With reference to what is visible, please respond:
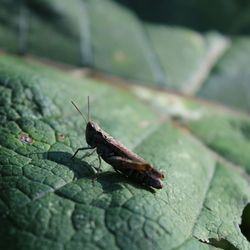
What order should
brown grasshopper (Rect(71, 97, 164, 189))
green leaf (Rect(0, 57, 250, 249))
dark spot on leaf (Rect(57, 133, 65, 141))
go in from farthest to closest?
dark spot on leaf (Rect(57, 133, 65, 141)) → brown grasshopper (Rect(71, 97, 164, 189)) → green leaf (Rect(0, 57, 250, 249))

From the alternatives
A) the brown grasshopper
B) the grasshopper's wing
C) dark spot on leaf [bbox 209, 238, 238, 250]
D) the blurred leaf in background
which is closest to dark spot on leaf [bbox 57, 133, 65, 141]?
the blurred leaf in background

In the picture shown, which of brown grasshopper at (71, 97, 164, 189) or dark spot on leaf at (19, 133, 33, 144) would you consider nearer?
brown grasshopper at (71, 97, 164, 189)

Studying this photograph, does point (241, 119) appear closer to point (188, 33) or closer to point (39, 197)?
point (188, 33)

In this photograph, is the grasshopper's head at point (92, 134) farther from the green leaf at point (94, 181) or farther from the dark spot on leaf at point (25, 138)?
the dark spot on leaf at point (25, 138)

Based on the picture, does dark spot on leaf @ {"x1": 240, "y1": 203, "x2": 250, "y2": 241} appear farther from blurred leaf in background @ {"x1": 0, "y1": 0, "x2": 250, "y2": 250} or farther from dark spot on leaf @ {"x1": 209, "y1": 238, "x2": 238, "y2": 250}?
dark spot on leaf @ {"x1": 209, "y1": 238, "x2": 238, "y2": 250}

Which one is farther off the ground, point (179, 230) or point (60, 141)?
point (179, 230)

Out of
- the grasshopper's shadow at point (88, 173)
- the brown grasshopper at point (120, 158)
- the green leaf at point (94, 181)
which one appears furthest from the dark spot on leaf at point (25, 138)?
the brown grasshopper at point (120, 158)

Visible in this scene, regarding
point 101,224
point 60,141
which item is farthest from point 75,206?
point 60,141
